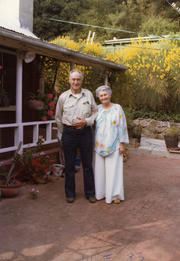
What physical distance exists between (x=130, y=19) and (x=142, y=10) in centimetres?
163

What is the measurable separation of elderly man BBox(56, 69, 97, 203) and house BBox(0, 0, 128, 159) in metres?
1.47

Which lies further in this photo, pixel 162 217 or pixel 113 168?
pixel 113 168

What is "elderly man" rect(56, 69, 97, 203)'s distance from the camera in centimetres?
407

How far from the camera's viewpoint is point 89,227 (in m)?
3.53

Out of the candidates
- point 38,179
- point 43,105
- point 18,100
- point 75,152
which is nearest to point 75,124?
point 75,152

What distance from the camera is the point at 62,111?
431cm

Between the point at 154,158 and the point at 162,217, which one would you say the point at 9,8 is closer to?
the point at 154,158

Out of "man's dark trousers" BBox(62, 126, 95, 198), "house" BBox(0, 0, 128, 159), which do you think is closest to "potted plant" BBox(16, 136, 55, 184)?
"house" BBox(0, 0, 128, 159)

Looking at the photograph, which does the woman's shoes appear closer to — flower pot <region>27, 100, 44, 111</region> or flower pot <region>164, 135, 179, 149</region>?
flower pot <region>27, 100, 44, 111</region>

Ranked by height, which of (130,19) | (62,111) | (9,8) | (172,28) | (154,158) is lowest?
(154,158)

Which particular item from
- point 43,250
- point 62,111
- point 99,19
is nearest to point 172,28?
point 99,19

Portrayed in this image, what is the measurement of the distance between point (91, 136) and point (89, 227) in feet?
4.50

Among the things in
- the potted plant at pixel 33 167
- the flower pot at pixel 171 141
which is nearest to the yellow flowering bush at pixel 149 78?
the flower pot at pixel 171 141

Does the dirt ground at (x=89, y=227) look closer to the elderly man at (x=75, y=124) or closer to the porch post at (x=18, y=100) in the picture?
the elderly man at (x=75, y=124)
